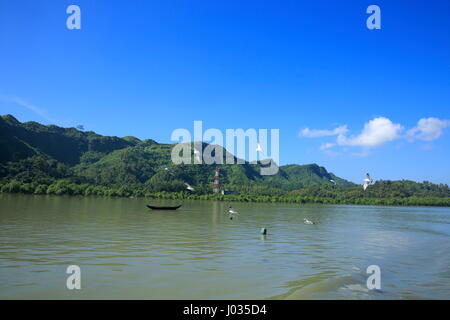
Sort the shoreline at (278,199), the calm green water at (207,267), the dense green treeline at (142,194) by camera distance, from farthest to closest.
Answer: the shoreline at (278,199) < the dense green treeline at (142,194) < the calm green water at (207,267)

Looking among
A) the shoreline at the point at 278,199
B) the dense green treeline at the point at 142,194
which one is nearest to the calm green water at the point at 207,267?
the dense green treeline at the point at 142,194

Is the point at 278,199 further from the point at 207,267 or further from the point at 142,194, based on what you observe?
the point at 207,267

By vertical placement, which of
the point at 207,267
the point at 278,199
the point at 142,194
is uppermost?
the point at 207,267

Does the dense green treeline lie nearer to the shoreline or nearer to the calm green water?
the shoreline

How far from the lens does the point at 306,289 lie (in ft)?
48.7

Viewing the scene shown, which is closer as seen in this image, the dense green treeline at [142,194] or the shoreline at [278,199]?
the dense green treeline at [142,194]

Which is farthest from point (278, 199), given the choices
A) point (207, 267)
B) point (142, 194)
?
point (207, 267)

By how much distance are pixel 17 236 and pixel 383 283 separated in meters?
25.4

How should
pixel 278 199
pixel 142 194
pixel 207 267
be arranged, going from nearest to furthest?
pixel 207 267 < pixel 142 194 < pixel 278 199

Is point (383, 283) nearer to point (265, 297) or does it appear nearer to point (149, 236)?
point (265, 297)

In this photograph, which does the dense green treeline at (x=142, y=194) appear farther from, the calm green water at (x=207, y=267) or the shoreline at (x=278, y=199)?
the calm green water at (x=207, y=267)

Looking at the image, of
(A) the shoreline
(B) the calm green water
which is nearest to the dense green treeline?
(A) the shoreline

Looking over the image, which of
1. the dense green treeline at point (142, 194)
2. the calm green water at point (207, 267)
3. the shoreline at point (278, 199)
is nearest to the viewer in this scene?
the calm green water at point (207, 267)
